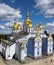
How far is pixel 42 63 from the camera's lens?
2709 cm

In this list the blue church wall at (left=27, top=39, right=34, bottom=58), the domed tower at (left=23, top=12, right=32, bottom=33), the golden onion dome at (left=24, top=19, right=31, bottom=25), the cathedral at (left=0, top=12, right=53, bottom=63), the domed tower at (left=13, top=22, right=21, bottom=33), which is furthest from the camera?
the domed tower at (left=13, top=22, right=21, bottom=33)

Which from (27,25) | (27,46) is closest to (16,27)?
(27,25)

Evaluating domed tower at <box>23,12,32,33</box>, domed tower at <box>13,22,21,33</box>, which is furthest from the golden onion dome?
domed tower at <box>13,22,21,33</box>

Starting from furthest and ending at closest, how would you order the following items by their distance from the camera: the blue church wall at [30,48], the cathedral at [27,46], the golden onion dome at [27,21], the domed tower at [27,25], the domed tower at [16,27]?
the domed tower at [16,27] → the golden onion dome at [27,21] → the domed tower at [27,25] → the blue church wall at [30,48] → the cathedral at [27,46]

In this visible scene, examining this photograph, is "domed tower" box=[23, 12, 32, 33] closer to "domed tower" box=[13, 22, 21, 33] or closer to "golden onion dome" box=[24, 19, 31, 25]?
"golden onion dome" box=[24, 19, 31, 25]

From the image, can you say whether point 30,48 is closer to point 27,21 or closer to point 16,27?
point 27,21

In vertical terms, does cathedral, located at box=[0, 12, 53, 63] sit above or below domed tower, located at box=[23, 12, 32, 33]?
below

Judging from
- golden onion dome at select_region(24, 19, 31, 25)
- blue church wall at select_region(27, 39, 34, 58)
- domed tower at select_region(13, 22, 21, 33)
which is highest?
golden onion dome at select_region(24, 19, 31, 25)

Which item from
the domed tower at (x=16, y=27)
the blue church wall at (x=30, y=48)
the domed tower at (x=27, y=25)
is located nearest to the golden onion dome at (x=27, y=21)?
the domed tower at (x=27, y=25)

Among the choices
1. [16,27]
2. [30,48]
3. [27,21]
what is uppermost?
[27,21]

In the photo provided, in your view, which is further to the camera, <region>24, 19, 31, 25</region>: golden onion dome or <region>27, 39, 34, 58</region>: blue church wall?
<region>24, 19, 31, 25</region>: golden onion dome

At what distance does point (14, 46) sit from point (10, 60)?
10.8 ft

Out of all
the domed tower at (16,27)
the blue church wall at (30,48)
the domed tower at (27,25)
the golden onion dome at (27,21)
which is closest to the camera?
the blue church wall at (30,48)

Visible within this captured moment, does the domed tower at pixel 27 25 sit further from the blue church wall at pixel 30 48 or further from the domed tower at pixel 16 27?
the blue church wall at pixel 30 48
